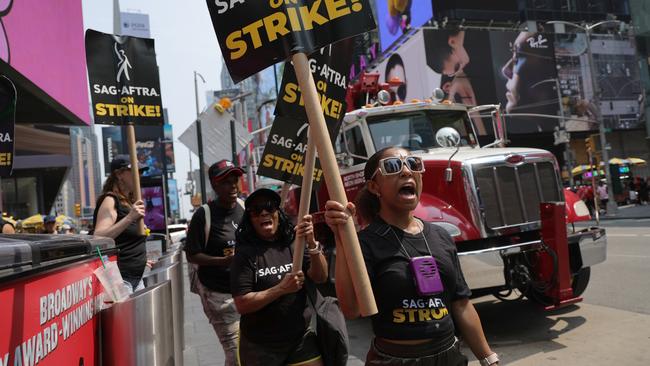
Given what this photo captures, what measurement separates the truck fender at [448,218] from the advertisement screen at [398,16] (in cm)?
4532

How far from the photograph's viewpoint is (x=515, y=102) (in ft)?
173

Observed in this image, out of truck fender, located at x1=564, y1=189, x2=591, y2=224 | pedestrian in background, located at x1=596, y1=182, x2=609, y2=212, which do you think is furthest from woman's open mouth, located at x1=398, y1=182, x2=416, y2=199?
pedestrian in background, located at x1=596, y1=182, x2=609, y2=212

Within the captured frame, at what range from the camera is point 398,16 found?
5438cm

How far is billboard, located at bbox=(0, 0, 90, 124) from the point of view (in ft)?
28.2

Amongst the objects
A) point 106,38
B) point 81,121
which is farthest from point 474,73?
point 106,38

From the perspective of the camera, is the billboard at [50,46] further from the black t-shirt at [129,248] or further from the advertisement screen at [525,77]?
the advertisement screen at [525,77]

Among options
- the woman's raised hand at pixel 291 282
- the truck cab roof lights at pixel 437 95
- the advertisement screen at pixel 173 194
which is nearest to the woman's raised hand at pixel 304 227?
the woman's raised hand at pixel 291 282

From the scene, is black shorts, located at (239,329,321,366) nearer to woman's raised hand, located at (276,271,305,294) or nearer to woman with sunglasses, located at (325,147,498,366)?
woman's raised hand, located at (276,271,305,294)

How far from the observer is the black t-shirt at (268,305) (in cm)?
304

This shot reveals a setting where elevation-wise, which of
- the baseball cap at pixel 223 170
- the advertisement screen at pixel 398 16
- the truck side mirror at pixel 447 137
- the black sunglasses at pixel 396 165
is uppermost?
the advertisement screen at pixel 398 16

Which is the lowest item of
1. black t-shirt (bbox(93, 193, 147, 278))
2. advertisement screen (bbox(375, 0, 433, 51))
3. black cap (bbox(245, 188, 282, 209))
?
black t-shirt (bbox(93, 193, 147, 278))

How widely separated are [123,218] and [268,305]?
174 cm

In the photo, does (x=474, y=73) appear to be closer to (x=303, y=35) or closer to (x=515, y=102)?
(x=515, y=102)

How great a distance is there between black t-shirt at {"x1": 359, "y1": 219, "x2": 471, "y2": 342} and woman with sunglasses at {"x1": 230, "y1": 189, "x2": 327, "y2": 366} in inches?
19.9
